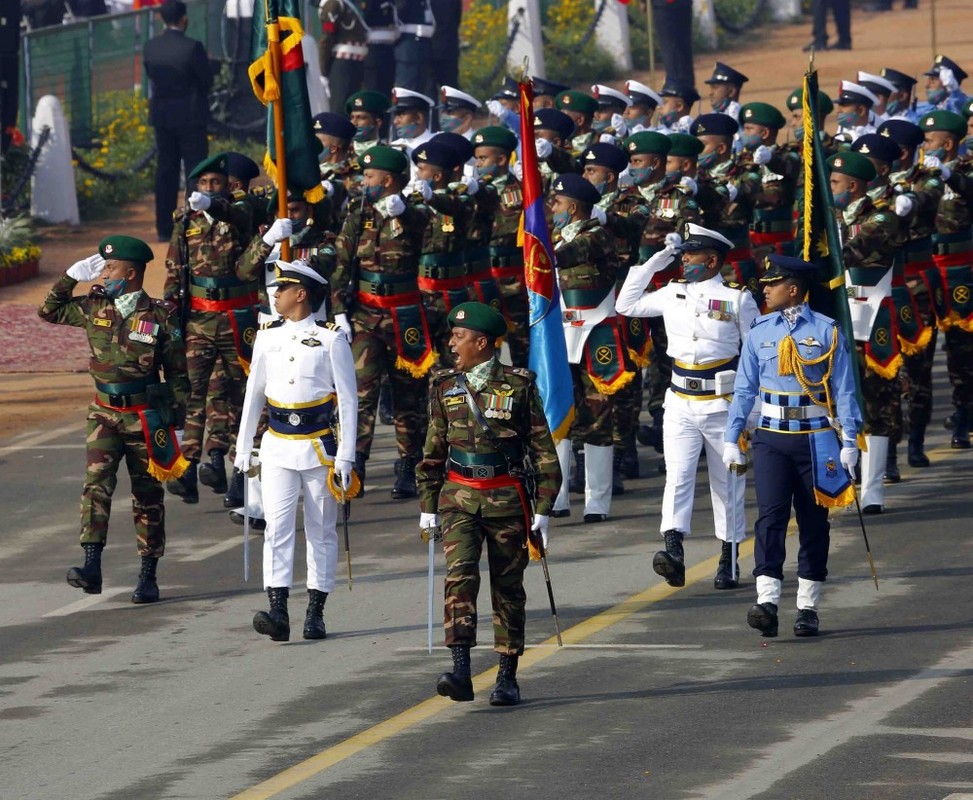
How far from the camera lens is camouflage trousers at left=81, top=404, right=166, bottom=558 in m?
13.9

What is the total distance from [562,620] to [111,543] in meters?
3.86

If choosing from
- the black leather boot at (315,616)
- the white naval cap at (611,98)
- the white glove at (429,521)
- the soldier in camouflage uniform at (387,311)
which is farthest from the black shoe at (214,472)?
the white naval cap at (611,98)

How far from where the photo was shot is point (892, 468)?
16797mm

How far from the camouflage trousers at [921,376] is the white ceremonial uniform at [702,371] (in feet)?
10.2

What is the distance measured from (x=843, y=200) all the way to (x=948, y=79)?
7914mm

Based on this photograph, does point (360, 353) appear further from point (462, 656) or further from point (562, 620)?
point (462, 656)

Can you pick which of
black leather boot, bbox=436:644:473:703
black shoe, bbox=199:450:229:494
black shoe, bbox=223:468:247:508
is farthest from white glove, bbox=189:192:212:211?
black leather boot, bbox=436:644:473:703

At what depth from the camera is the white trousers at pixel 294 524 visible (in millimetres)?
12812

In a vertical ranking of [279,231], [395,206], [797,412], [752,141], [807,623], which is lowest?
[807,623]

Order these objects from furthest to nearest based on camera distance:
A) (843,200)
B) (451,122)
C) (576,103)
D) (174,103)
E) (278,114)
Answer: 1. (174,103)
2. (576,103)
3. (451,122)
4. (843,200)
5. (278,114)

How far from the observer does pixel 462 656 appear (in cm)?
1138

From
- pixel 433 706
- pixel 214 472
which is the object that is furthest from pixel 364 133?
→ pixel 433 706

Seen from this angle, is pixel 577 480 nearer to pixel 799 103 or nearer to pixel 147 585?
pixel 147 585

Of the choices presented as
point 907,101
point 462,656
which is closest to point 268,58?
point 462,656
